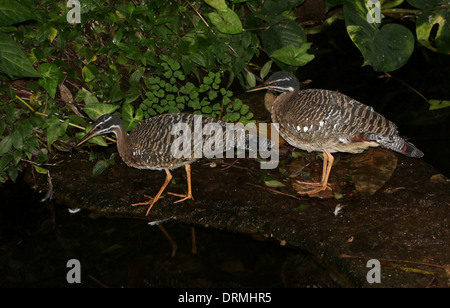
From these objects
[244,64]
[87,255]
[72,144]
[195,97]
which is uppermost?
[244,64]

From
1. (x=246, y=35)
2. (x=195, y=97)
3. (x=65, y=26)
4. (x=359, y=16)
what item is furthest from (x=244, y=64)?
(x=65, y=26)

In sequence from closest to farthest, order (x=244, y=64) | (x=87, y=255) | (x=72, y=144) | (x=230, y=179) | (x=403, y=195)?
(x=87, y=255) → (x=403, y=195) → (x=230, y=179) → (x=72, y=144) → (x=244, y=64)

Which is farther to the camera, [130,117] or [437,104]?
[437,104]

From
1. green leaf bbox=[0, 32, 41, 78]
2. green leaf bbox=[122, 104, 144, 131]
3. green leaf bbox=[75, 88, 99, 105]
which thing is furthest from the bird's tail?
green leaf bbox=[0, 32, 41, 78]

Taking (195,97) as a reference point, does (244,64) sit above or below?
above

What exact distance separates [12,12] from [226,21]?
235 centimetres

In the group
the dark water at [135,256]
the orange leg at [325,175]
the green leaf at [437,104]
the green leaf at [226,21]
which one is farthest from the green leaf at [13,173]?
the green leaf at [437,104]

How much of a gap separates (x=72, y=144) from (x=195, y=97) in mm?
1436

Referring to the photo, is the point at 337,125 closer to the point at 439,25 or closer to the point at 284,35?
the point at 284,35

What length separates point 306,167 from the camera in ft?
19.2

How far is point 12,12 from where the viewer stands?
487 centimetres

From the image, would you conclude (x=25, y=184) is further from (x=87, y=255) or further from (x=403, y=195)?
(x=403, y=195)

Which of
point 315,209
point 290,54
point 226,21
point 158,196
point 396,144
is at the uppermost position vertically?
point 226,21

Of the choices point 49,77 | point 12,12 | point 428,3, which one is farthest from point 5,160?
point 428,3
